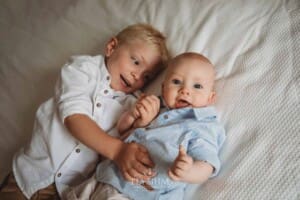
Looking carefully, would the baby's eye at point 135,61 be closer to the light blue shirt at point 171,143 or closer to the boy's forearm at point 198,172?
the light blue shirt at point 171,143

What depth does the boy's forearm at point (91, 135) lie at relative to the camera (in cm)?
98

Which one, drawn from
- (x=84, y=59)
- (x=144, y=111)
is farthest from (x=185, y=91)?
(x=84, y=59)

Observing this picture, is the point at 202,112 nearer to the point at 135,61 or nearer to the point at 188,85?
the point at 188,85

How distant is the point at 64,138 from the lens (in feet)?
3.61

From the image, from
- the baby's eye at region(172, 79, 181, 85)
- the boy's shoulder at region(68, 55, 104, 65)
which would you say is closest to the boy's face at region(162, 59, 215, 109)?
the baby's eye at region(172, 79, 181, 85)

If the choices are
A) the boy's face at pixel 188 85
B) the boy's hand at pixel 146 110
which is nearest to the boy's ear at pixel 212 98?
the boy's face at pixel 188 85

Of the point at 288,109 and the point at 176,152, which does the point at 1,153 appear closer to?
the point at 176,152

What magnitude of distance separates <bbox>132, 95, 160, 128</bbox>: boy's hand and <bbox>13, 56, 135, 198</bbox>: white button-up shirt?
14 centimetres

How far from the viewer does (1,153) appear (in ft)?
4.28

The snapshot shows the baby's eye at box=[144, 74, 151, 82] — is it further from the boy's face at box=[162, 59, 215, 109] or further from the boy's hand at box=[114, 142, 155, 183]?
the boy's hand at box=[114, 142, 155, 183]

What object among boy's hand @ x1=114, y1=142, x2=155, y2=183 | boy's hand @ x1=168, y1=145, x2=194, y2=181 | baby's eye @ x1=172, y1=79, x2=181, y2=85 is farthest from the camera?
baby's eye @ x1=172, y1=79, x2=181, y2=85

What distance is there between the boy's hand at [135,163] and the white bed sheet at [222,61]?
144mm

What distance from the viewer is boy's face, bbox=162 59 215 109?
977 mm

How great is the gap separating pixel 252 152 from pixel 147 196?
0.28 meters
